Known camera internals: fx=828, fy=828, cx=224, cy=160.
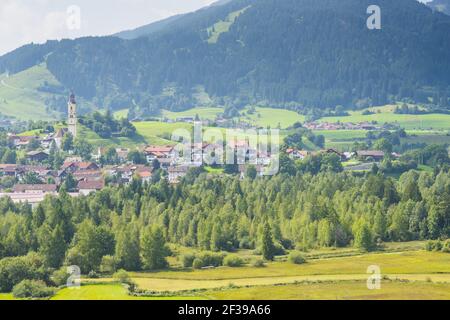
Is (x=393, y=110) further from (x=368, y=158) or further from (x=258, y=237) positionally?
(x=258, y=237)

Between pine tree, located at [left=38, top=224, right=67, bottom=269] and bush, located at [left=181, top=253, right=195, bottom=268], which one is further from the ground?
pine tree, located at [left=38, top=224, right=67, bottom=269]

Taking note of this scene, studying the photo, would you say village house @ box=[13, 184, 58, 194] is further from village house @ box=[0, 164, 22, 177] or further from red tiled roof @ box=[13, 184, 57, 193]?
village house @ box=[0, 164, 22, 177]

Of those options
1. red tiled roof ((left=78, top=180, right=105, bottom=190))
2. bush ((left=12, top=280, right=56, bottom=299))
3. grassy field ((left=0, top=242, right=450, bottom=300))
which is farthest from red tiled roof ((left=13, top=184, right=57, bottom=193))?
bush ((left=12, top=280, right=56, bottom=299))

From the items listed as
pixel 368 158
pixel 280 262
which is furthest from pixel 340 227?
pixel 368 158

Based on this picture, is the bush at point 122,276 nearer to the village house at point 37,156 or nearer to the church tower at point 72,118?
the village house at point 37,156

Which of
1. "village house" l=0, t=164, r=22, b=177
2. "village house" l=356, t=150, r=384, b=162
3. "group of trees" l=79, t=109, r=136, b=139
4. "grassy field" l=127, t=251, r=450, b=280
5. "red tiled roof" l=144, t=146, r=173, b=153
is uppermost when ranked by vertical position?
"group of trees" l=79, t=109, r=136, b=139

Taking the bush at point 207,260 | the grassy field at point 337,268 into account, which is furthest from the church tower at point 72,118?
the grassy field at point 337,268
